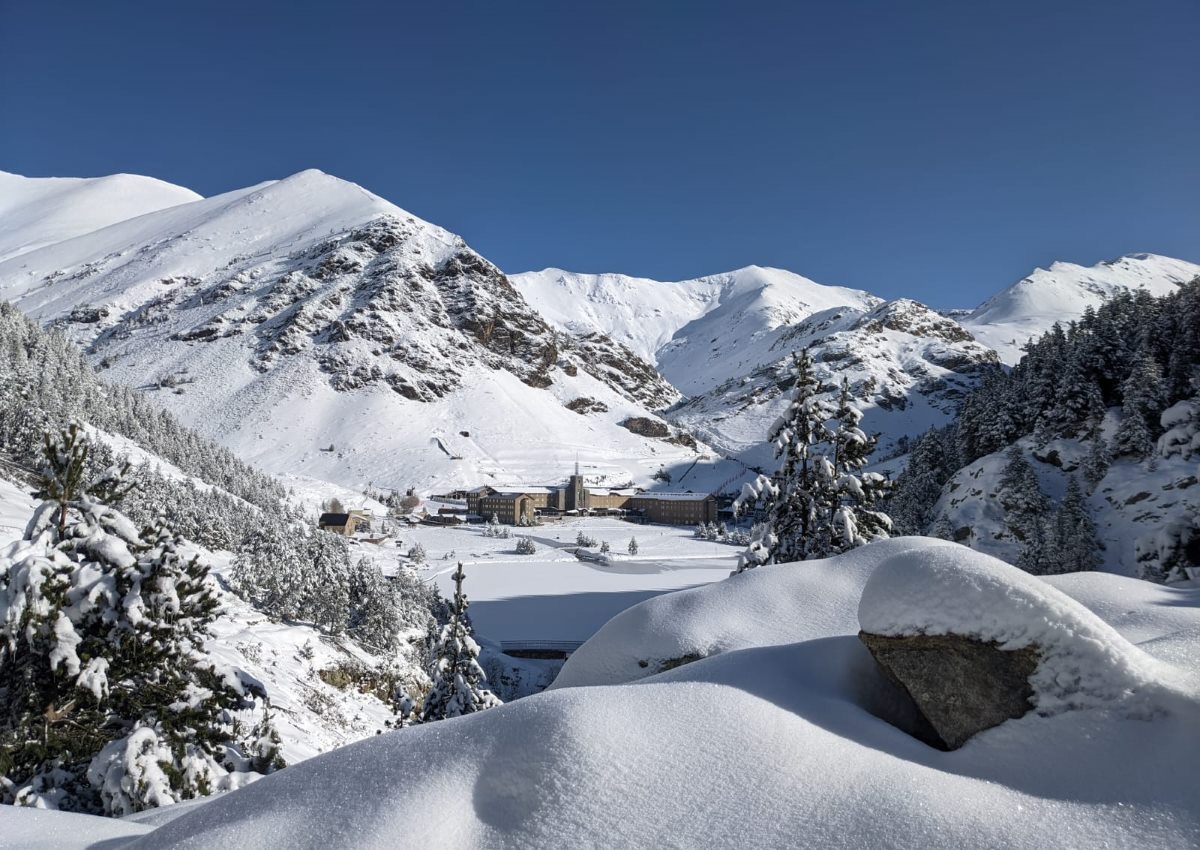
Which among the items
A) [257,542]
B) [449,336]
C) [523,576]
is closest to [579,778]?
[257,542]

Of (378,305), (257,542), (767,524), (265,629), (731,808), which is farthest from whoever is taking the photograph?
(378,305)

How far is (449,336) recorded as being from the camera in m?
178

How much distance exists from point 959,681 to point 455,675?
1436 cm

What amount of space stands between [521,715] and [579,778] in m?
0.57

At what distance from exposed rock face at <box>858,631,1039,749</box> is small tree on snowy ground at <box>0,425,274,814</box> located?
302 inches

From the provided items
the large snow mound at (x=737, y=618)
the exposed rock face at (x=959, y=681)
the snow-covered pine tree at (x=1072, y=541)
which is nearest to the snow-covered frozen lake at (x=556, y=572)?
the snow-covered pine tree at (x=1072, y=541)

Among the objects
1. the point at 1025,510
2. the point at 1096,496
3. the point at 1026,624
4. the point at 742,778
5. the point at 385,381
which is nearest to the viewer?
the point at 742,778

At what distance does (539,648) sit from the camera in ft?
123

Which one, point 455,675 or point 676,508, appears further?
point 676,508

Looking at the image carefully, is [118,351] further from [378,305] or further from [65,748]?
[65,748]

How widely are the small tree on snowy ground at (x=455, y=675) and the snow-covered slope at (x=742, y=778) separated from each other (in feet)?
40.1

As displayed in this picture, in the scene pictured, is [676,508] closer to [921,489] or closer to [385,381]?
[921,489]

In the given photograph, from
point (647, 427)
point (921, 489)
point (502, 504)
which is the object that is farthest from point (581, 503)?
point (921, 489)

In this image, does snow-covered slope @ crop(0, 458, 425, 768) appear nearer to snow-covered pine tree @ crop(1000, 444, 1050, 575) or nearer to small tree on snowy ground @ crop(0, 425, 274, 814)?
small tree on snowy ground @ crop(0, 425, 274, 814)
